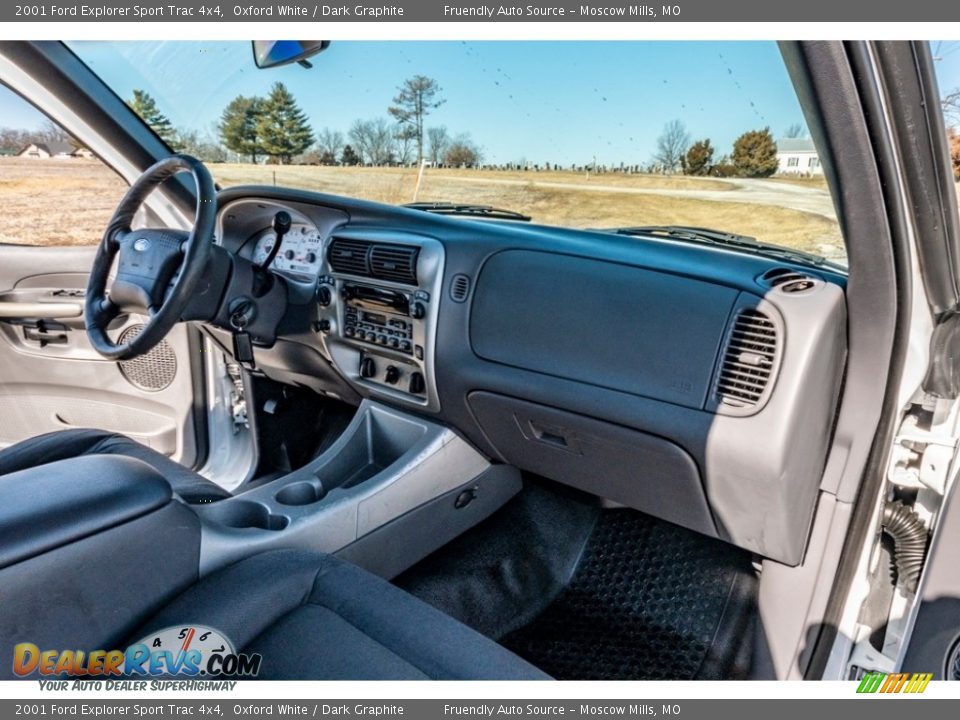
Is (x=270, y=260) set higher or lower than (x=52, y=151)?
lower

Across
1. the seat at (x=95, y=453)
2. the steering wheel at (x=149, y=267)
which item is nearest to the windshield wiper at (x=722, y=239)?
the steering wheel at (x=149, y=267)

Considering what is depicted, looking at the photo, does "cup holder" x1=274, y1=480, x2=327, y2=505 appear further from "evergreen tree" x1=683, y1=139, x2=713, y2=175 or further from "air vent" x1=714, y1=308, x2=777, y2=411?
"evergreen tree" x1=683, y1=139, x2=713, y2=175

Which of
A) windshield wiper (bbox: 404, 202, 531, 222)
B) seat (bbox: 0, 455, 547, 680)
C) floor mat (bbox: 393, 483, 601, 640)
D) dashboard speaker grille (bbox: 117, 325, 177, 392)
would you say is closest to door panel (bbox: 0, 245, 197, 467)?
dashboard speaker grille (bbox: 117, 325, 177, 392)

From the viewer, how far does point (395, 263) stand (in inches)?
77.1

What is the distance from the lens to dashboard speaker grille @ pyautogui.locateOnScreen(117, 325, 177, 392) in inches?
106

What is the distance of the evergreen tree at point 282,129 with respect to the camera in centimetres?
257

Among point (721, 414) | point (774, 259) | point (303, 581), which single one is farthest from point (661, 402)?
point (303, 581)

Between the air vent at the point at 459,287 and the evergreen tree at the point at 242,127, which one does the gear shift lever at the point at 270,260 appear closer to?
the evergreen tree at the point at 242,127

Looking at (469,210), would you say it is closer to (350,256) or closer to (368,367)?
(350,256)

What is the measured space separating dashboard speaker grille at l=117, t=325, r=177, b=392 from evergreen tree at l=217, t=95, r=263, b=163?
837mm

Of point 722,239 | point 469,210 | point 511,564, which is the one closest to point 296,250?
point 469,210

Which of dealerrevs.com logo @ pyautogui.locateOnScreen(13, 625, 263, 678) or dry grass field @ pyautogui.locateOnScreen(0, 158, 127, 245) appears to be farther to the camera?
dry grass field @ pyautogui.locateOnScreen(0, 158, 127, 245)

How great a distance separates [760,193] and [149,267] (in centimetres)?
165

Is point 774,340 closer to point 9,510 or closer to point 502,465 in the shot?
point 502,465
